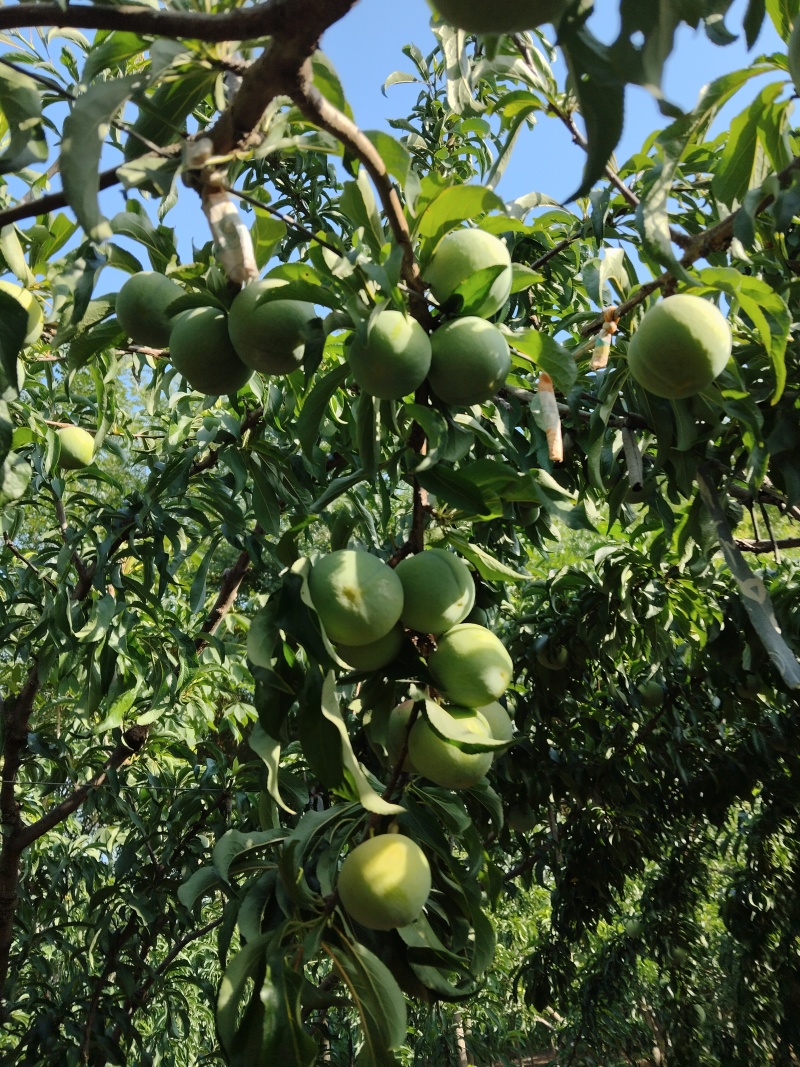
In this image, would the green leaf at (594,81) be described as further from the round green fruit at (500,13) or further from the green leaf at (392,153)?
the green leaf at (392,153)

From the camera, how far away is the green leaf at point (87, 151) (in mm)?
667

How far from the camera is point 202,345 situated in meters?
1.05

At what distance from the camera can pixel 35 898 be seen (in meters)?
3.96

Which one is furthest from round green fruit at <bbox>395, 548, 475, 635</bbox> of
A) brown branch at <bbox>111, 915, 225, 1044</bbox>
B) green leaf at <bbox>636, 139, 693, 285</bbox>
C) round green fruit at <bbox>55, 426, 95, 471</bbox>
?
brown branch at <bbox>111, 915, 225, 1044</bbox>

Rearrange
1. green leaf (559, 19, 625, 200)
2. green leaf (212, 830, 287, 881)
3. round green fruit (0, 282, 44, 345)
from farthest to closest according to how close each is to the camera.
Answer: green leaf (212, 830, 287, 881)
round green fruit (0, 282, 44, 345)
green leaf (559, 19, 625, 200)

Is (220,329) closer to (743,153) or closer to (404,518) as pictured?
(743,153)

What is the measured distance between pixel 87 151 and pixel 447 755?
785 millimetres

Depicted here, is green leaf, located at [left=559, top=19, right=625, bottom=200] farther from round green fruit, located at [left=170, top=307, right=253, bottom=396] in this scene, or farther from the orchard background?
round green fruit, located at [left=170, top=307, right=253, bottom=396]

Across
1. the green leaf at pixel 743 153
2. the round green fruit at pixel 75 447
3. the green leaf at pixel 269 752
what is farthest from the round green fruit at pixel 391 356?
the round green fruit at pixel 75 447

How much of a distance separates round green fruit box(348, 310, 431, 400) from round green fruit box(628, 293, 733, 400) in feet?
1.06

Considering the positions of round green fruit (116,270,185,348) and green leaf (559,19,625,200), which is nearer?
green leaf (559,19,625,200)

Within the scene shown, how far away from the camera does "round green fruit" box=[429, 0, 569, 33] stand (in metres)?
0.55

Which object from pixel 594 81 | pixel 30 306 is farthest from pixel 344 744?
pixel 30 306

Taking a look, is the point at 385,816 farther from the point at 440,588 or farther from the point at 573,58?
the point at 573,58
